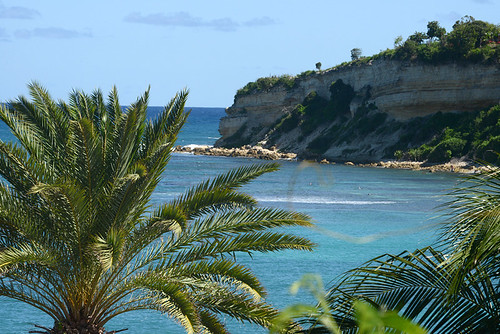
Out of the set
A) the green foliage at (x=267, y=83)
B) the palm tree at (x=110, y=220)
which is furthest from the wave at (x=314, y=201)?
the green foliage at (x=267, y=83)

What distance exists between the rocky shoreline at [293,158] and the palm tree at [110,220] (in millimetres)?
43922

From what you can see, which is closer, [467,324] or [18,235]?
[467,324]

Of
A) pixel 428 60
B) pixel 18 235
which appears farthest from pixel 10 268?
pixel 428 60

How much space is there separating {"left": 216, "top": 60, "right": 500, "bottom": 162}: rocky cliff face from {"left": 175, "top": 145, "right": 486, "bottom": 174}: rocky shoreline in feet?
10.4

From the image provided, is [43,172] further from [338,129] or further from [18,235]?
[338,129]

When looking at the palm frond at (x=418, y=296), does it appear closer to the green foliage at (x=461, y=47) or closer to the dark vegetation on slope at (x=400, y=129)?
the dark vegetation on slope at (x=400, y=129)

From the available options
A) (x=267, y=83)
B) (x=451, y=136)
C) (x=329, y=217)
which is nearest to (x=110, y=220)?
(x=329, y=217)

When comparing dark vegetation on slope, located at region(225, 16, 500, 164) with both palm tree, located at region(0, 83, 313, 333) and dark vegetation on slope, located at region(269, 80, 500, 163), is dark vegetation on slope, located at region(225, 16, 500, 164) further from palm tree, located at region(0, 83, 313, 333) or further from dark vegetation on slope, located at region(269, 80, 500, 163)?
palm tree, located at region(0, 83, 313, 333)

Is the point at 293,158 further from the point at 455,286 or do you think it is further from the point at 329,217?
the point at 455,286

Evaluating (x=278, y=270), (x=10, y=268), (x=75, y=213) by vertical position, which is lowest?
(x=278, y=270)

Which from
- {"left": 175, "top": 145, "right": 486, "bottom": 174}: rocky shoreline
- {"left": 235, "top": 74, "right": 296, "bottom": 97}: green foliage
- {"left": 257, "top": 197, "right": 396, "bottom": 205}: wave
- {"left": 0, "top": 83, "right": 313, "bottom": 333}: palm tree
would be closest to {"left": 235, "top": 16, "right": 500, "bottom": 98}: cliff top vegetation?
{"left": 175, "top": 145, "right": 486, "bottom": 174}: rocky shoreline

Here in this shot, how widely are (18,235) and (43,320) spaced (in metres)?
9.96

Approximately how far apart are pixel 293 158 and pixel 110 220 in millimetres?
70759

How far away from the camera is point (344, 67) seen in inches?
3280
